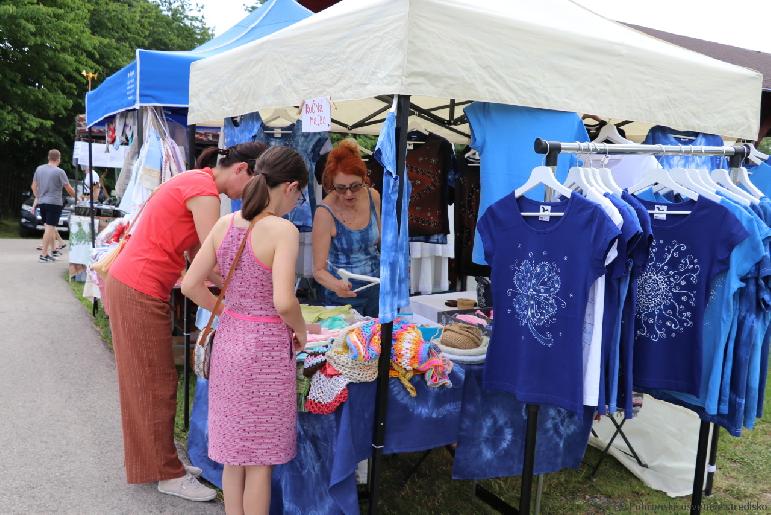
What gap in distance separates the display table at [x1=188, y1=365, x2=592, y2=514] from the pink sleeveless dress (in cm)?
22

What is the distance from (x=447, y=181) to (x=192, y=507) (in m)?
2.68

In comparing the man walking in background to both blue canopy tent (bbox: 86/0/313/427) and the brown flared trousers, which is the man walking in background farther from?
the brown flared trousers

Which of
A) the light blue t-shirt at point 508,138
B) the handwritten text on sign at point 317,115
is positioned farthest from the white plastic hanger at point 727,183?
the handwritten text on sign at point 317,115

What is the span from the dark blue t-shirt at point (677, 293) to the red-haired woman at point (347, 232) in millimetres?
1584

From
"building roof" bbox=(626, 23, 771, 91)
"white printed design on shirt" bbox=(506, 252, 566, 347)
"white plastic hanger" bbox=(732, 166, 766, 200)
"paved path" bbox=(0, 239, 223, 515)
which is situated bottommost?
"paved path" bbox=(0, 239, 223, 515)

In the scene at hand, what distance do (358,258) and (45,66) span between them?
19.1 metres

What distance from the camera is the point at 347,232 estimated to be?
3.68m

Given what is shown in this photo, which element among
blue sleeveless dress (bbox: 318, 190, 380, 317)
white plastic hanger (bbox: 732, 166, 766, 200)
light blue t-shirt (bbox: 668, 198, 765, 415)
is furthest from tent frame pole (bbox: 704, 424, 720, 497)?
blue sleeveless dress (bbox: 318, 190, 380, 317)

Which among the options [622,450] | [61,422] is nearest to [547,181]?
[622,450]

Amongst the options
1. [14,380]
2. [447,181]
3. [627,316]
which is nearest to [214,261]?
[627,316]

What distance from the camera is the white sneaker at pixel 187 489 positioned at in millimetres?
3305

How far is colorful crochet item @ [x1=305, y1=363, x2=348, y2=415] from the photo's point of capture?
2553 millimetres

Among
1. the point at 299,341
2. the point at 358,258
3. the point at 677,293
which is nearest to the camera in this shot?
the point at 299,341

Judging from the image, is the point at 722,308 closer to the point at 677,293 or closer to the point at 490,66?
the point at 677,293
